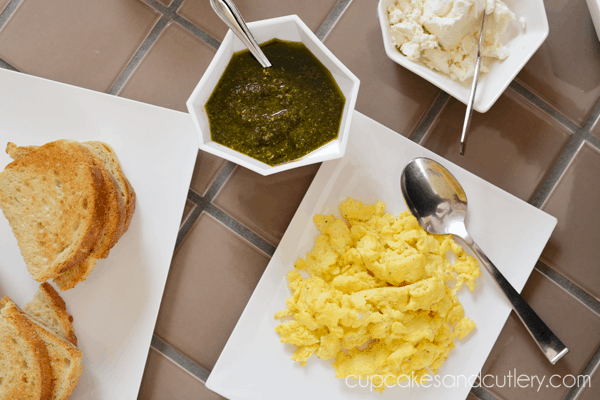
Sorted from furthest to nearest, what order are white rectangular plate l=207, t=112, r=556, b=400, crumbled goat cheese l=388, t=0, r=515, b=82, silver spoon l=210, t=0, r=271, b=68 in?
white rectangular plate l=207, t=112, r=556, b=400
crumbled goat cheese l=388, t=0, r=515, b=82
silver spoon l=210, t=0, r=271, b=68

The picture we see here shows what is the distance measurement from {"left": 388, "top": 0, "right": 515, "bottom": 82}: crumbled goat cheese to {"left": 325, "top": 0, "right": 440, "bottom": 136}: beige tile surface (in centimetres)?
11

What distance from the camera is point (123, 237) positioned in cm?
107

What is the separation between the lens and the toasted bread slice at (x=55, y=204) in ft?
3.14

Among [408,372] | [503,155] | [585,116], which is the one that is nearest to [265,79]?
[503,155]

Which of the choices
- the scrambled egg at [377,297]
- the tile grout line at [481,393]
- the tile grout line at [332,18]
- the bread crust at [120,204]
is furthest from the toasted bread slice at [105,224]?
the tile grout line at [481,393]

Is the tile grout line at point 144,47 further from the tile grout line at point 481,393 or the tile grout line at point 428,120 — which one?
the tile grout line at point 481,393

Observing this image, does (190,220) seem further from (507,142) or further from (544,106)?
(544,106)

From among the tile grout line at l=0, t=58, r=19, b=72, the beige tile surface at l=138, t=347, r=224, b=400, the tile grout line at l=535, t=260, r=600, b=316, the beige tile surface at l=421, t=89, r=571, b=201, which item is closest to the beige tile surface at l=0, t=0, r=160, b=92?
the tile grout line at l=0, t=58, r=19, b=72

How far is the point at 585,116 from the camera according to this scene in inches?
44.4

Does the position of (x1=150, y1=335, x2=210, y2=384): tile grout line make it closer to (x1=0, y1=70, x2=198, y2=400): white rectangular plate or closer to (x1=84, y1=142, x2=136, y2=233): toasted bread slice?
(x1=0, y1=70, x2=198, y2=400): white rectangular plate

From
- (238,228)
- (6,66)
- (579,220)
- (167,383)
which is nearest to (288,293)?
(238,228)

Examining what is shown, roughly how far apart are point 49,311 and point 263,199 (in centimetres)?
67

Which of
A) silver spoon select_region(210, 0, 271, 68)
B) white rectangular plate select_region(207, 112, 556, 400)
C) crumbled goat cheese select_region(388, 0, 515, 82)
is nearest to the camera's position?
silver spoon select_region(210, 0, 271, 68)

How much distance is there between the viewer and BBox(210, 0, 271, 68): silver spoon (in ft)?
2.72
